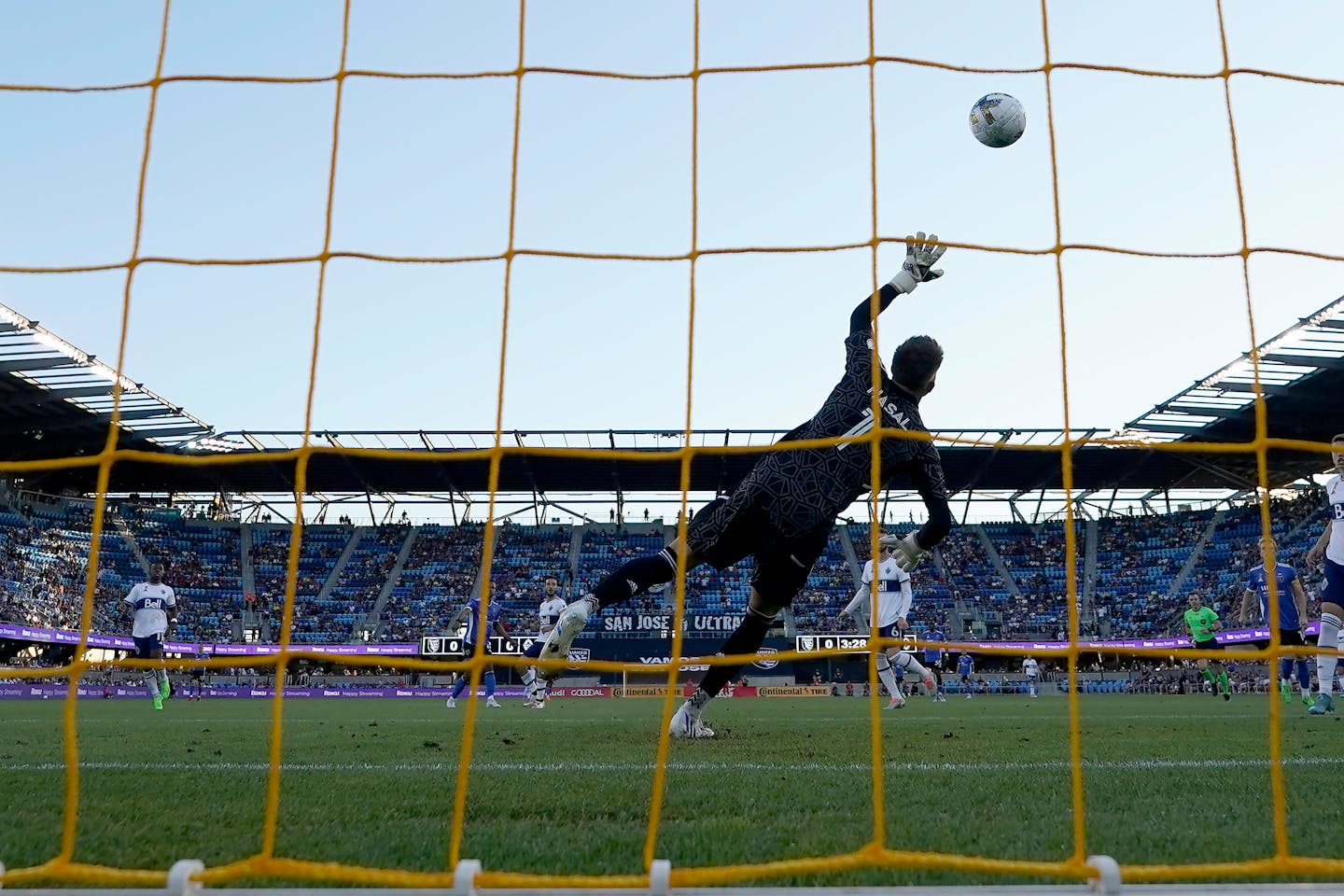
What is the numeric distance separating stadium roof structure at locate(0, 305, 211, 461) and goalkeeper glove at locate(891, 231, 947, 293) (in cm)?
2046

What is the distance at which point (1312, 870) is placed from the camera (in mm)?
2412

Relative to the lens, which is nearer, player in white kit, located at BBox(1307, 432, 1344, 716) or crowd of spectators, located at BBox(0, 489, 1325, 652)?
player in white kit, located at BBox(1307, 432, 1344, 716)

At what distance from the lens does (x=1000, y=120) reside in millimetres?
5656

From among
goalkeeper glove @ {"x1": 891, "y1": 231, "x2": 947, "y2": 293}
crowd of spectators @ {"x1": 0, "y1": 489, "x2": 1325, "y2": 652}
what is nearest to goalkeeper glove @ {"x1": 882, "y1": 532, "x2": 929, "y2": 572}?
goalkeeper glove @ {"x1": 891, "y1": 231, "x2": 947, "y2": 293}

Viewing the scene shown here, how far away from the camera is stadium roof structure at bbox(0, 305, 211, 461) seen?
78.8 ft

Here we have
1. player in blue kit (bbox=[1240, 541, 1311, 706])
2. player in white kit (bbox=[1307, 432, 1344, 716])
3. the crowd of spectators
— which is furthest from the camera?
the crowd of spectators

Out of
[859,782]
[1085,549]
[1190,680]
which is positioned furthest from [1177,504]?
[859,782]

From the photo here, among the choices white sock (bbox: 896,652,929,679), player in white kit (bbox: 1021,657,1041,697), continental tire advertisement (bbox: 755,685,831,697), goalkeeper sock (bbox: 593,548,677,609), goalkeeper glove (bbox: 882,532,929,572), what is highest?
goalkeeper glove (bbox: 882,532,929,572)

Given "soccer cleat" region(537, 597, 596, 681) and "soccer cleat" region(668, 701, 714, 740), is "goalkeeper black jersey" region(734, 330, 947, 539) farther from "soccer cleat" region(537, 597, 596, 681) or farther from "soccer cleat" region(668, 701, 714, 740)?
"soccer cleat" region(668, 701, 714, 740)

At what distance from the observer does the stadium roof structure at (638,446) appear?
25.8 m

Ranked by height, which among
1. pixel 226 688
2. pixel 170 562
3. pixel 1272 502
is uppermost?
pixel 1272 502

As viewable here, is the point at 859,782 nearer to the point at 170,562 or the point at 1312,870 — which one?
the point at 1312,870

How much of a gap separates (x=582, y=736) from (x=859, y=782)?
373 cm

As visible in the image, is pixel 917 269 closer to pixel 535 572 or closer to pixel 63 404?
pixel 63 404
